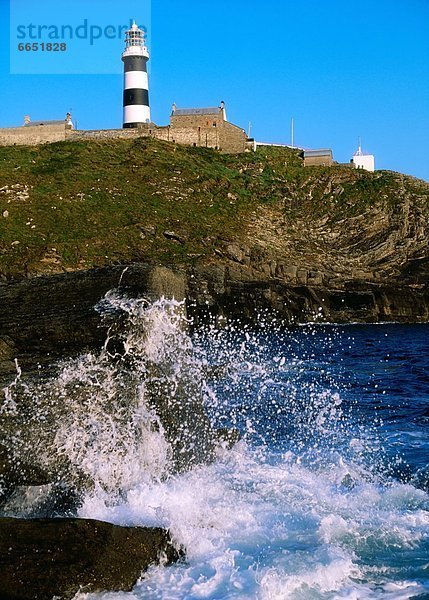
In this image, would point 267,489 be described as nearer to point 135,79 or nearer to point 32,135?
point 135,79

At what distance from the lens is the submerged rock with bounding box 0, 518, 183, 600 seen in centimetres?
774

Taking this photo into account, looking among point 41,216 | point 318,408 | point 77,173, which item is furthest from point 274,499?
point 77,173

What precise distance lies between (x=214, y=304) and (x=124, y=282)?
2335 cm

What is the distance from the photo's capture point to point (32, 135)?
261ft

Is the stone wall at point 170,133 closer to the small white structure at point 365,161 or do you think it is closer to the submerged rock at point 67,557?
the small white structure at point 365,161

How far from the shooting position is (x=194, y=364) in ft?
51.5

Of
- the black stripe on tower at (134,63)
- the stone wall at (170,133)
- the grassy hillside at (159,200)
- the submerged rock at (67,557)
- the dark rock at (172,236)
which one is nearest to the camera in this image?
the submerged rock at (67,557)

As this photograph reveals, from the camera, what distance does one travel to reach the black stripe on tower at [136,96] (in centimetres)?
7975

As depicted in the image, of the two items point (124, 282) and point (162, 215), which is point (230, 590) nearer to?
point (124, 282)

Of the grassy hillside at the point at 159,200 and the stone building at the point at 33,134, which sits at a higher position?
the stone building at the point at 33,134

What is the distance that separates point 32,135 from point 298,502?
74.8 meters

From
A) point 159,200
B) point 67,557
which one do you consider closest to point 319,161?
point 159,200

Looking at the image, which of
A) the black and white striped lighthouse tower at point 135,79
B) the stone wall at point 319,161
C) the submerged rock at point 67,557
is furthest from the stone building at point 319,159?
the submerged rock at point 67,557

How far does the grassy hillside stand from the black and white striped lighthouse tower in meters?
5.52
